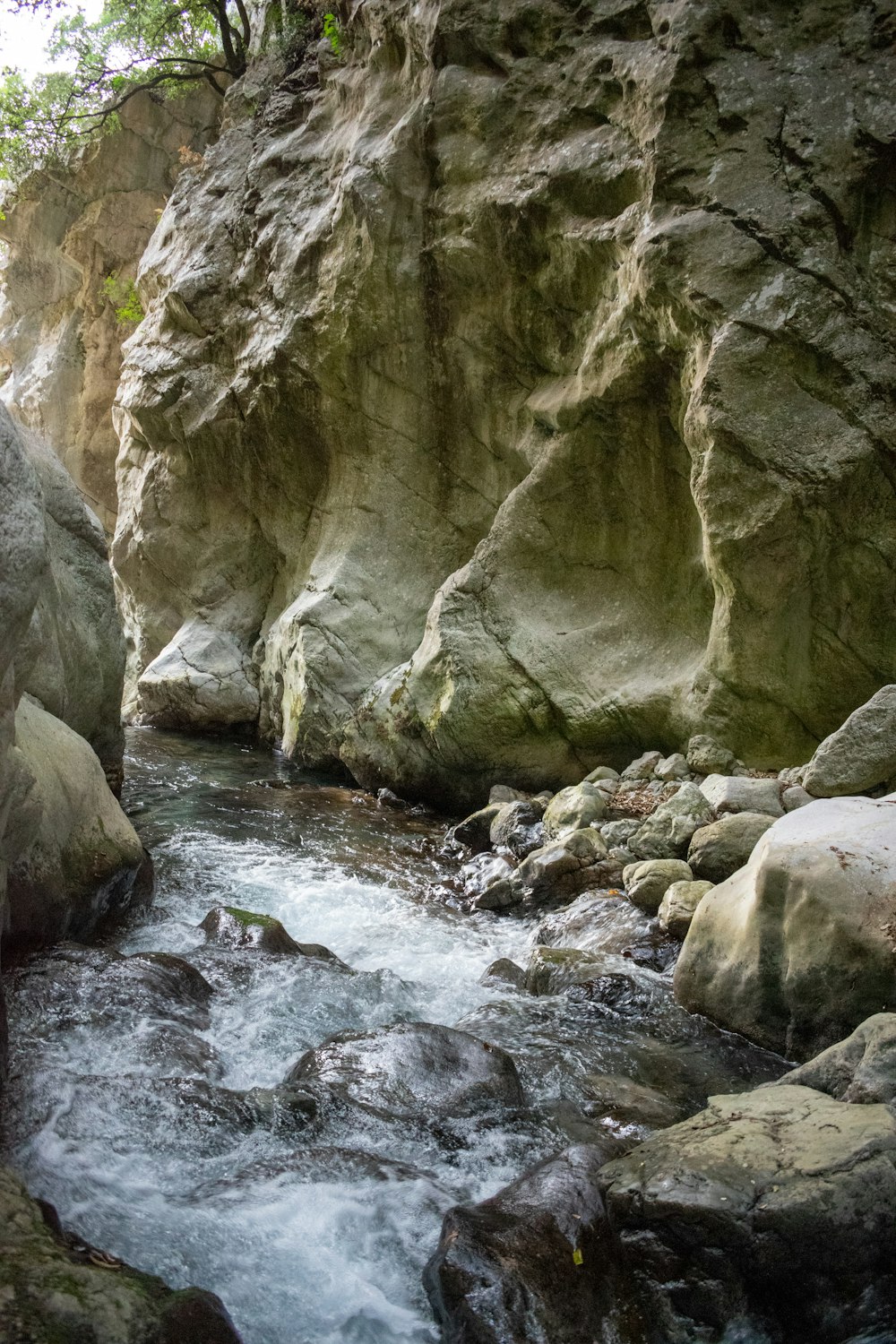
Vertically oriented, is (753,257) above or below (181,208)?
below

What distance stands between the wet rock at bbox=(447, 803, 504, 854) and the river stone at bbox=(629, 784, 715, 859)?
224 cm

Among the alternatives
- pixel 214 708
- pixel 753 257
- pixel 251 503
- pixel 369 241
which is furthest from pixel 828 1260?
pixel 251 503

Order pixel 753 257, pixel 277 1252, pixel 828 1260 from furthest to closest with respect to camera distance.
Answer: pixel 753 257, pixel 277 1252, pixel 828 1260

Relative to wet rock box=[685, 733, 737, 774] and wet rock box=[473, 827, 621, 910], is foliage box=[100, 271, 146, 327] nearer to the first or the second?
wet rock box=[685, 733, 737, 774]

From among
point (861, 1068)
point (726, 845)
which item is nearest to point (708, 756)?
point (726, 845)

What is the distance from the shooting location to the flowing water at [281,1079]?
3273 millimetres

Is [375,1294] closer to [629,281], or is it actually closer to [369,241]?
[629,281]

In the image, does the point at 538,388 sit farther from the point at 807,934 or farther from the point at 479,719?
the point at 807,934

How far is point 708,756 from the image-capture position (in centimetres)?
→ 910

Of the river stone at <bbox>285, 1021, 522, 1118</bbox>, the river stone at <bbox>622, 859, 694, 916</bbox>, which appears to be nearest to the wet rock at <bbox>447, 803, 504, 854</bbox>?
the river stone at <bbox>622, 859, 694, 916</bbox>

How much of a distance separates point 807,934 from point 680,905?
6.08ft

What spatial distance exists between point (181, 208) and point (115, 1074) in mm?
18118

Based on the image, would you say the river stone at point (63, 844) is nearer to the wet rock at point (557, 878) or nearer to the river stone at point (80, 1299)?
the river stone at point (80, 1299)

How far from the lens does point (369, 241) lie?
43.0ft
